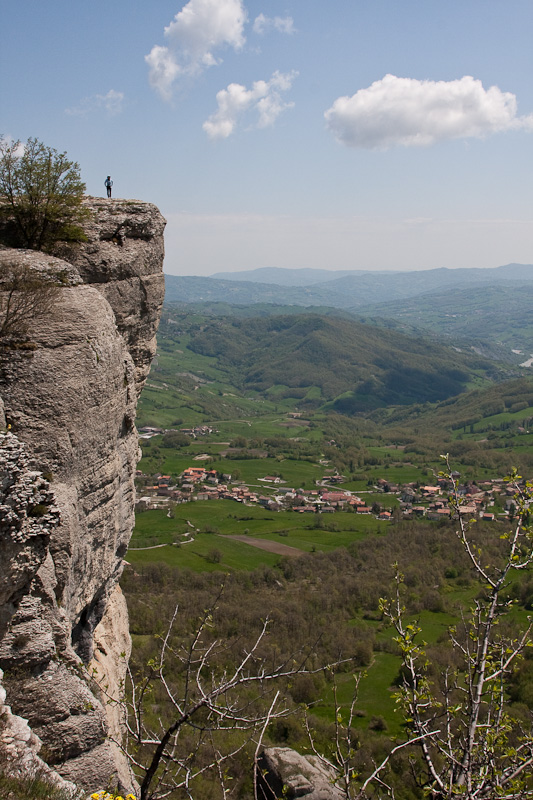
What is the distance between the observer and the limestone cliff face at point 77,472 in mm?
9672

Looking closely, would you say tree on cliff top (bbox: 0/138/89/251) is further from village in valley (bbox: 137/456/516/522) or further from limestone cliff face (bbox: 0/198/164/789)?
village in valley (bbox: 137/456/516/522)

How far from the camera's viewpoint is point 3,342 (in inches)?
435

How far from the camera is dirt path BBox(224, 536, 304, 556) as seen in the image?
8162cm

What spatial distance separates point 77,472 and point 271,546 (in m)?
76.1

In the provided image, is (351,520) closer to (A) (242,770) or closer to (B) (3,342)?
(A) (242,770)

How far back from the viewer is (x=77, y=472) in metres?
11.8

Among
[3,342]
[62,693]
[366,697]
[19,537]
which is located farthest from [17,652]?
[366,697]

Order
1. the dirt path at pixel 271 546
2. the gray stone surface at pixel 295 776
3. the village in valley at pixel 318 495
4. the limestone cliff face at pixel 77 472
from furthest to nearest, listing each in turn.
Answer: the village in valley at pixel 318 495, the dirt path at pixel 271 546, the gray stone surface at pixel 295 776, the limestone cliff face at pixel 77 472

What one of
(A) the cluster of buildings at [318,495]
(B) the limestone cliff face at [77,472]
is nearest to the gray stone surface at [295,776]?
(B) the limestone cliff face at [77,472]

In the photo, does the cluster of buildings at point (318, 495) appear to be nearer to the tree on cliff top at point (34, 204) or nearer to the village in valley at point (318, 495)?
the village in valley at point (318, 495)

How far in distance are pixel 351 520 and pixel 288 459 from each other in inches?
1863

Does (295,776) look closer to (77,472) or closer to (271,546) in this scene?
(77,472)

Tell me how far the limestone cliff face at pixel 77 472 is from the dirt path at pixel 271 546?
218ft

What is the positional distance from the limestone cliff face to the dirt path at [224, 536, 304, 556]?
218ft
